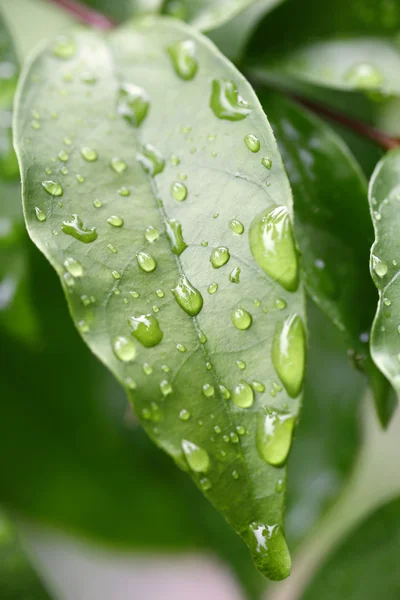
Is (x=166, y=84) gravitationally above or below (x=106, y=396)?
above

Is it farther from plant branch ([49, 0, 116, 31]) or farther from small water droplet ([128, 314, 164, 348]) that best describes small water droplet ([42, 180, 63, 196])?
plant branch ([49, 0, 116, 31])

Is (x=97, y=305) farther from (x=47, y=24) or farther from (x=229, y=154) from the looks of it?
(x=47, y=24)

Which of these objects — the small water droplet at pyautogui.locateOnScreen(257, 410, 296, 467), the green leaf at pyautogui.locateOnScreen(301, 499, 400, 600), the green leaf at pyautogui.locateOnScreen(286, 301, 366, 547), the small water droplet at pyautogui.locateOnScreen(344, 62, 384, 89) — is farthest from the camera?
the green leaf at pyautogui.locateOnScreen(286, 301, 366, 547)

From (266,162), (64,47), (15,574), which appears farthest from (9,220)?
(15,574)

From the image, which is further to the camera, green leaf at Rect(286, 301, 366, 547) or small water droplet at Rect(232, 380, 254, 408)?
green leaf at Rect(286, 301, 366, 547)

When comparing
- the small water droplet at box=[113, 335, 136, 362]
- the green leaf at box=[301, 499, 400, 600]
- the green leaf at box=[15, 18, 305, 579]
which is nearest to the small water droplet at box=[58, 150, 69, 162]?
the green leaf at box=[15, 18, 305, 579]

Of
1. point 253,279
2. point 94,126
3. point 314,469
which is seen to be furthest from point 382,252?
point 314,469

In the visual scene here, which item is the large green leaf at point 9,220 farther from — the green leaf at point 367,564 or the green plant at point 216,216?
the green leaf at point 367,564
